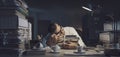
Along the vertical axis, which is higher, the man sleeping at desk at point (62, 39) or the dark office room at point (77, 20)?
the dark office room at point (77, 20)

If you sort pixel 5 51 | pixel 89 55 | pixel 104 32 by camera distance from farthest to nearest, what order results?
pixel 104 32 < pixel 89 55 < pixel 5 51

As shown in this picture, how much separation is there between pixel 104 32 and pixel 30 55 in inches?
203

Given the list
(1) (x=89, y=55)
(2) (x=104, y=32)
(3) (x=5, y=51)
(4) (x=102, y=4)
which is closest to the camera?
(3) (x=5, y=51)

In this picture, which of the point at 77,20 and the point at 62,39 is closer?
the point at 62,39

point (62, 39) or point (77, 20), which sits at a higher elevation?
point (77, 20)

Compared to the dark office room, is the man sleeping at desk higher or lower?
lower

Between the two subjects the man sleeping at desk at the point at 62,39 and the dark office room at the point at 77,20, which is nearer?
the man sleeping at desk at the point at 62,39

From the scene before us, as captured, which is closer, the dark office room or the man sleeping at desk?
the man sleeping at desk

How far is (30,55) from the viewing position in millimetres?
5676

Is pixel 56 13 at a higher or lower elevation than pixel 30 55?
higher

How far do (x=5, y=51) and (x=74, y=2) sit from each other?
6.17 m

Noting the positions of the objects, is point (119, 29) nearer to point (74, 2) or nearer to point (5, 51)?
point (74, 2)

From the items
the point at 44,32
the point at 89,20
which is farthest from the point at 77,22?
the point at 44,32

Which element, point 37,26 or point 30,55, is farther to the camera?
point 37,26
